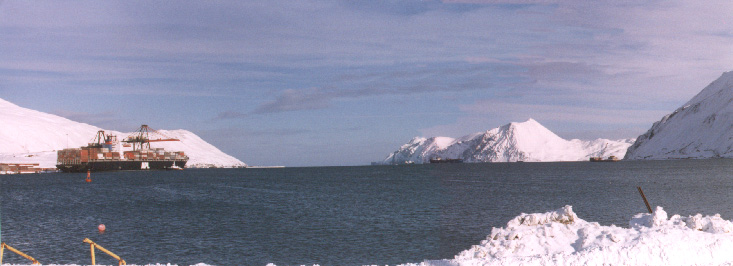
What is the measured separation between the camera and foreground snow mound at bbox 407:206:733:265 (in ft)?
65.3

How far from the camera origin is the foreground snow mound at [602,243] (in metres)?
19.9

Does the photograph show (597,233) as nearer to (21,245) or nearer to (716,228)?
(716,228)

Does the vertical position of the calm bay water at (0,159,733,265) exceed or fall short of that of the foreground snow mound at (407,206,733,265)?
it falls short

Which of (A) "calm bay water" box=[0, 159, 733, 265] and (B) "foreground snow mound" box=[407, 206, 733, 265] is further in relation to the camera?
(A) "calm bay water" box=[0, 159, 733, 265]

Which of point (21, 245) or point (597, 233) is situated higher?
point (597, 233)

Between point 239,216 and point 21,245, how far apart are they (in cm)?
2002

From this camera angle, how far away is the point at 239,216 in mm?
52969

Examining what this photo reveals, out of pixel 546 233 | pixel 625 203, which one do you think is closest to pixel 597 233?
pixel 546 233

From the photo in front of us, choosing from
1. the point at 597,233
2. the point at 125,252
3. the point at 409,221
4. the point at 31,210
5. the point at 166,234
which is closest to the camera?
the point at 597,233

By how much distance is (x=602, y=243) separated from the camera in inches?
865

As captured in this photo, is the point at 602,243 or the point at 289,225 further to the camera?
the point at 289,225

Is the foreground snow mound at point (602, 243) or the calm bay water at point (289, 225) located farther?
the calm bay water at point (289, 225)

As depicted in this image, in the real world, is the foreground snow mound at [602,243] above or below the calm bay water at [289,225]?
above

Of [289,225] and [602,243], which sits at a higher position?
[602,243]
